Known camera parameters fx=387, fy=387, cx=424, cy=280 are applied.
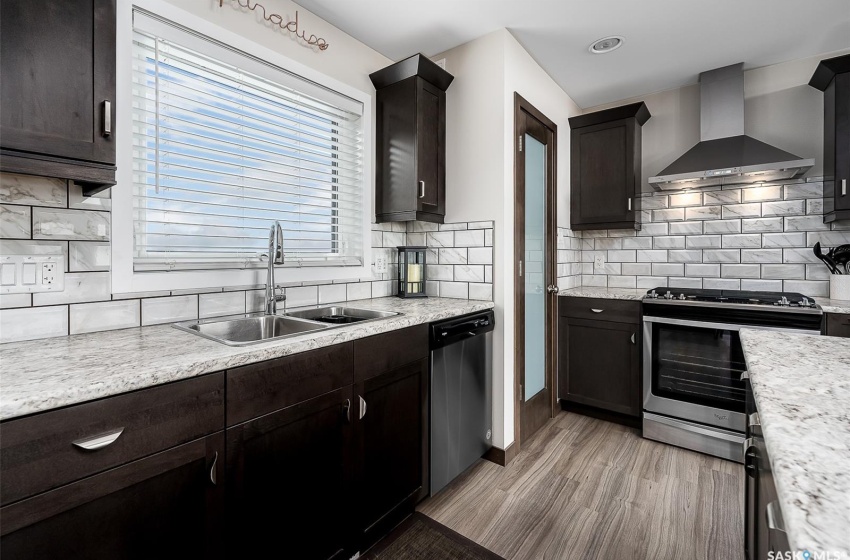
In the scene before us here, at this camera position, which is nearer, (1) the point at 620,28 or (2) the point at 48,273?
(2) the point at 48,273

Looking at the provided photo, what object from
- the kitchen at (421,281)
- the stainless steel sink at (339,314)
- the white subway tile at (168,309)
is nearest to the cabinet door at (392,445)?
the kitchen at (421,281)

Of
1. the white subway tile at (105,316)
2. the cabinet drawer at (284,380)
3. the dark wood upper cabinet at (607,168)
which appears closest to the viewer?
the cabinet drawer at (284,380)

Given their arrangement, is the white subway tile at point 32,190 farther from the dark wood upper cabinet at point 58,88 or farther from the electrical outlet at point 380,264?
the electrical outlet at point 380,264

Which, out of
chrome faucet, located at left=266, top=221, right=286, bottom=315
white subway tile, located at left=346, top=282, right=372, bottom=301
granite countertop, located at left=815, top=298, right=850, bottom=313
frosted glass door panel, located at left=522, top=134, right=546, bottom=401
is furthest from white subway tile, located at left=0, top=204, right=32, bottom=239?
granite countertop, located at left=815, top=298, right=850, bottom=313

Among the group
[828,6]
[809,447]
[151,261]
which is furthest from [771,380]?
[828,6]

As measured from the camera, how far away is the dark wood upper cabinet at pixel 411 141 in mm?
2367

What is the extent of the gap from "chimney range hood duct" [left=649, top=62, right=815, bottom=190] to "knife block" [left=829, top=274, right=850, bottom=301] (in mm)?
735

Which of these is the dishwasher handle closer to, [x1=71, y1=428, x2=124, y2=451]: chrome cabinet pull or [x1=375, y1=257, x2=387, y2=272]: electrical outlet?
[x1=375, y1=257, x2=387, y2=272]: electrical outlet

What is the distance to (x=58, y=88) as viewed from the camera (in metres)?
1.12

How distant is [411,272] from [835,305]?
2499mm

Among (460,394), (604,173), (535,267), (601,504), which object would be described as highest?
(604,173)

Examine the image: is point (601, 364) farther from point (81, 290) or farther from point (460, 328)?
point (81, 290)

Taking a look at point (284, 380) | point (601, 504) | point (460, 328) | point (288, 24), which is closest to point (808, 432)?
point (284, 380)

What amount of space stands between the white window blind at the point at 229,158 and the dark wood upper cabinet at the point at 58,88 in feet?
1.26
